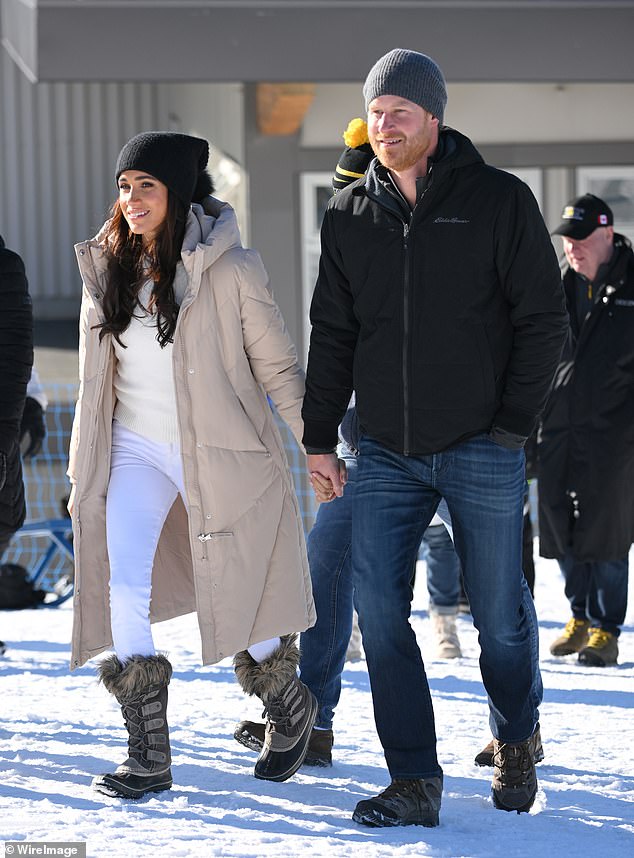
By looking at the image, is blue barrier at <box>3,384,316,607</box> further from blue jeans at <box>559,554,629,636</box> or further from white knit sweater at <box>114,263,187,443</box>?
white knit sweater at <box>114,263,187,443</box>

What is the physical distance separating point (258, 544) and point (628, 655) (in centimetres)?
274

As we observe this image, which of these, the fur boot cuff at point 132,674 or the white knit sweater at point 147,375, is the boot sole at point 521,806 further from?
the white knit sweater at point 147,375

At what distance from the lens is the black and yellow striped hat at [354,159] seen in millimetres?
4324

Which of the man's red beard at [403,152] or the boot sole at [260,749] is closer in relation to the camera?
the man's red beard at [403,152]

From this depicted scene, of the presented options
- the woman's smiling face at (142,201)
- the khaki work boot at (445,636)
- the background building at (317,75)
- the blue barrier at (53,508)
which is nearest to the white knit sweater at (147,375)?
the woman's smiling face at (142,201)

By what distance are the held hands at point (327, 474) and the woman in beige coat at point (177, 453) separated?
0.21 meters

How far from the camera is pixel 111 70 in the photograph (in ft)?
29.3

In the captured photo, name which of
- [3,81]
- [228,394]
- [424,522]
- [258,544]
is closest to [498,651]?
[424,522]

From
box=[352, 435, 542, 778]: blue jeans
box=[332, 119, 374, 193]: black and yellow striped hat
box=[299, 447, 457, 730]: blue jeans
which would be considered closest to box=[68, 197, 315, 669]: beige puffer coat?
box=[299, 447, 457, 730]: blue jeans

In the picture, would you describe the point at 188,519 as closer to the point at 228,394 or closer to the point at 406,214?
the point at 228,394

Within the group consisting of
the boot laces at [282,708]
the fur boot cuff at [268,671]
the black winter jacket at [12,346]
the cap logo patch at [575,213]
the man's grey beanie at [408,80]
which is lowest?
the boot laces at [282,708]

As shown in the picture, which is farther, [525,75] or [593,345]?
[525,75]

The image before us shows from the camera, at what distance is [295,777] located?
4.03 m

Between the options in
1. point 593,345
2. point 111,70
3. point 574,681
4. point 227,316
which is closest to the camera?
point 227,316
